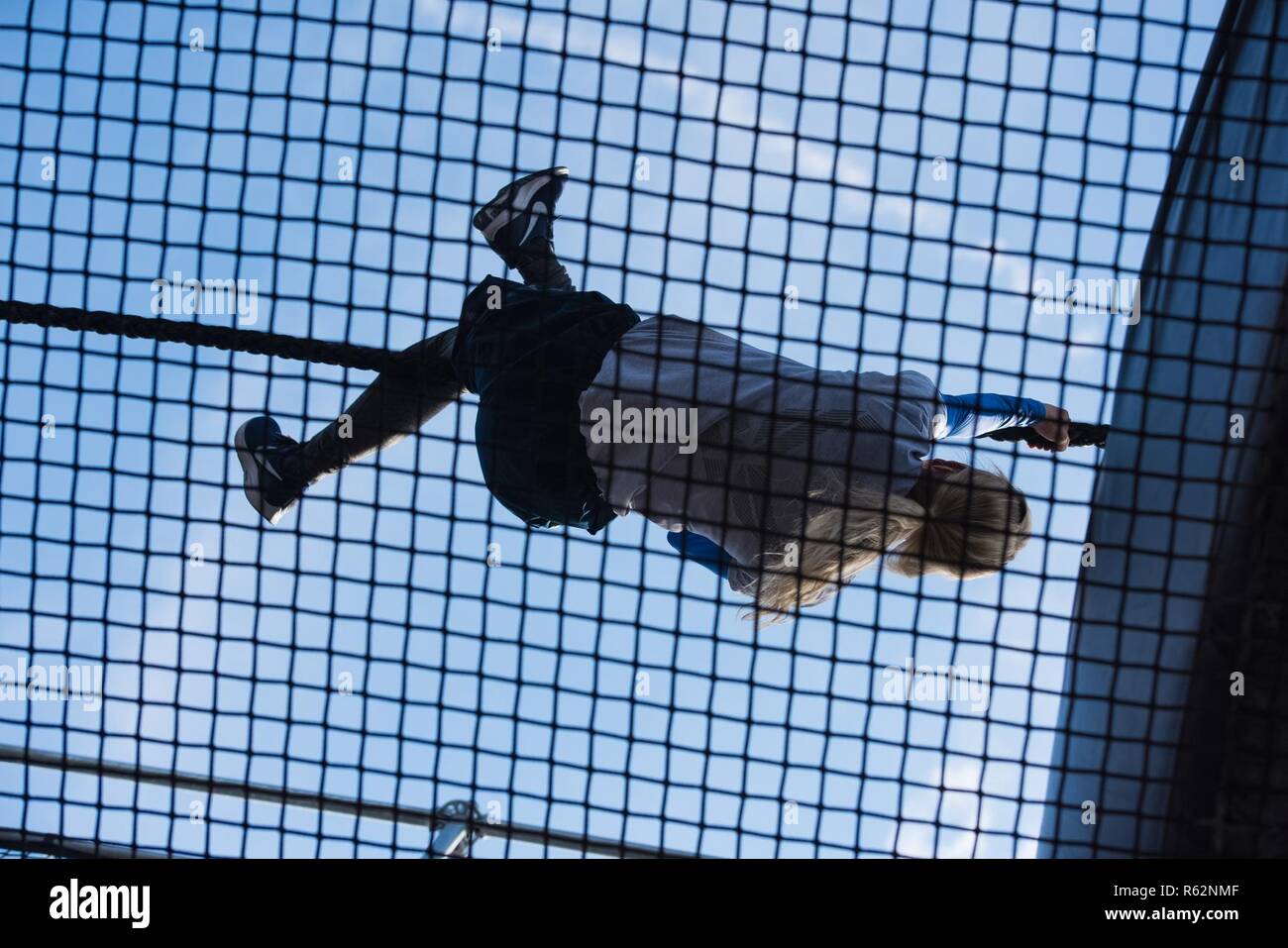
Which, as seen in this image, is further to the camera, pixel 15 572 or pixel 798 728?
pixel 15 572

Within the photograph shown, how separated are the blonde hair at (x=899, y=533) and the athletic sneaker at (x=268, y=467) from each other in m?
0.73

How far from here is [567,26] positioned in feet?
5.35

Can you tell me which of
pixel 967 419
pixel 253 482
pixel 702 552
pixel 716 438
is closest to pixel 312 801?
pixel 253 482

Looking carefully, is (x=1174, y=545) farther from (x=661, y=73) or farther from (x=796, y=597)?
(x=661, y=73)

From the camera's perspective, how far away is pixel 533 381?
68.5 inches

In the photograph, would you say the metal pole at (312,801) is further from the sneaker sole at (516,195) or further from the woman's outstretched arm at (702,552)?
the sneaker sole at (516,195)

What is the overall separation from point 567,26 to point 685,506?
2.06ft

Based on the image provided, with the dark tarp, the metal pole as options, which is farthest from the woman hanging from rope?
the metal pole

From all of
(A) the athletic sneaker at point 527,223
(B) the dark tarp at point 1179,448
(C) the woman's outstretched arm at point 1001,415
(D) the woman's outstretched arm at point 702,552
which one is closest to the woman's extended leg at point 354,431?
(A) the athletic sneaker at point 527,223

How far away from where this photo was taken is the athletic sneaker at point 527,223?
187cm

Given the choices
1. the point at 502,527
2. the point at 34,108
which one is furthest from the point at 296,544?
the point at 34,108

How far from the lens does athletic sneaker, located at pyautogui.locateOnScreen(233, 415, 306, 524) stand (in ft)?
6.30

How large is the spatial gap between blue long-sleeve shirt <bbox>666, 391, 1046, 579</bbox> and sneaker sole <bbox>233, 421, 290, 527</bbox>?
60 cm

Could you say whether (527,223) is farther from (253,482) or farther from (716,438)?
(253,482)
